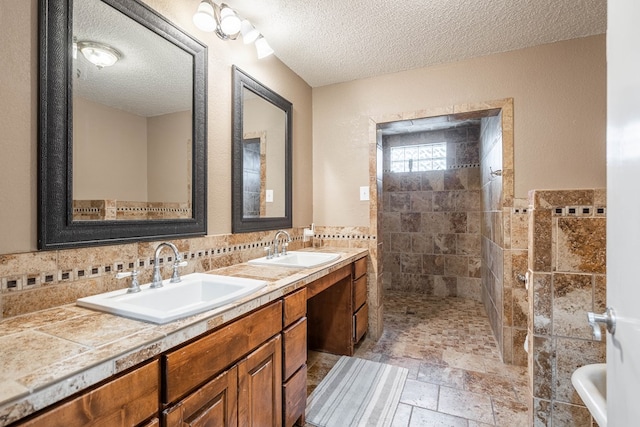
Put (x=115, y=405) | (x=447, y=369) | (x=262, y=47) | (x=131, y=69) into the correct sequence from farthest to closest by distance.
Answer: (x=447, y=369) < (x=262, y=47) < (x=131, y=69) < (x=115, y=405)

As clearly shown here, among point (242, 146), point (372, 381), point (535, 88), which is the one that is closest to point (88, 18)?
point (242, 146)

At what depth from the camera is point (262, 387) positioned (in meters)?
1.19

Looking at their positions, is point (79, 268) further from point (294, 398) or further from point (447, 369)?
point (447, 369)

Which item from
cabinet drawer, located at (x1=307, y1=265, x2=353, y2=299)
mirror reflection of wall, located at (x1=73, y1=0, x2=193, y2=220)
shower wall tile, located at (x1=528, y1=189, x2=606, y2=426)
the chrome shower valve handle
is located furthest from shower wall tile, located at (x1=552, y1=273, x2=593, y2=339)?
mirror reflection of wall, located at (x1=73, y1=0, x2=193, y2=220)

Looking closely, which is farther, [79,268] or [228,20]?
[228,20]

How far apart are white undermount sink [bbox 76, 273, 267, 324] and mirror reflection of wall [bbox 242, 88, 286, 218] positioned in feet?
2.27

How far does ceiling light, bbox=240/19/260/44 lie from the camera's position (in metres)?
1.82

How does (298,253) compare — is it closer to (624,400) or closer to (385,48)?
(385,48)

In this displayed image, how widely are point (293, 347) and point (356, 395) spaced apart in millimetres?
721

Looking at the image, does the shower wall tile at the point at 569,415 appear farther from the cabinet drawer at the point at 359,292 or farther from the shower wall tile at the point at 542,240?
the cabinet drawer at the point at 359,292

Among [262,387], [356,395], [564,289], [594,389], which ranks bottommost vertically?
[356,395]

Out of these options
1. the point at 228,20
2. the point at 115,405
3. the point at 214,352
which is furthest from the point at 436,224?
the point at 115,405

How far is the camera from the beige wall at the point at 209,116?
94 cm

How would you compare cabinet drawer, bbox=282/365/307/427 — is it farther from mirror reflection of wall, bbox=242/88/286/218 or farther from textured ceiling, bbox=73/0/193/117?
textured ceiling, bbox=73/0/193/117
